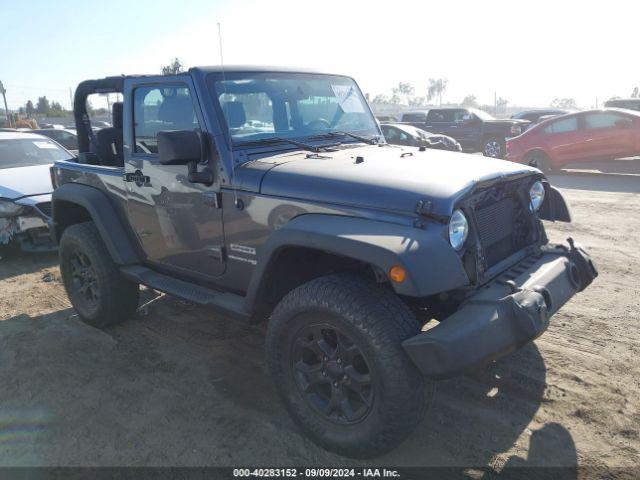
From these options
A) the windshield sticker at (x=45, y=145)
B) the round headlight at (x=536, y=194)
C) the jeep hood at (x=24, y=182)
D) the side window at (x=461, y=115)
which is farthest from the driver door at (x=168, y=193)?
the side window at (x=461, y=115)

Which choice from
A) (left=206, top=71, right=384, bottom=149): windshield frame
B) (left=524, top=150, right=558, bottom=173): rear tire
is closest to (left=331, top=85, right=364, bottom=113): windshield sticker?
(left=206, top=71, right=384, bottom=149): windshield frame

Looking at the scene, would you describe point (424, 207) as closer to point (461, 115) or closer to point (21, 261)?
point (21, 261)

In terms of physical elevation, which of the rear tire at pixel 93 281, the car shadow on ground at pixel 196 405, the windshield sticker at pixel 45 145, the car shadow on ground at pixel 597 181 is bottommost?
the car shadow on ground at pixel 196 405

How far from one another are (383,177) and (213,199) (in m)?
1.12

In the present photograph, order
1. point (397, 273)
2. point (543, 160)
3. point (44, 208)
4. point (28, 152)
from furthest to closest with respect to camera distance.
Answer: point (543, 160) < point (28, 152) < point (44, 208) < point (397, 273)

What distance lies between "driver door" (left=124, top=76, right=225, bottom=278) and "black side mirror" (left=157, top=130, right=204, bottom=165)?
0.49 feet

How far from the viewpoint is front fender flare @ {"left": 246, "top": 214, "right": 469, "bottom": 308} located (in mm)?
2240

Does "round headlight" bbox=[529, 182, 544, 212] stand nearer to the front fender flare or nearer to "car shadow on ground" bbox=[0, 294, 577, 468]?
"car shadow on ground" bbox=[0, 294, 577, 468]

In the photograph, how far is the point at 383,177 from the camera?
273 centimetres

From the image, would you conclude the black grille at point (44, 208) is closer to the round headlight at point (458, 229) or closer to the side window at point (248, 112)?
the side window at point (248, 112)

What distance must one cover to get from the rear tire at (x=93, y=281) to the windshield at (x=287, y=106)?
1780 millimetres

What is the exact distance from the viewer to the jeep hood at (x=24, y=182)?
6.47 metres

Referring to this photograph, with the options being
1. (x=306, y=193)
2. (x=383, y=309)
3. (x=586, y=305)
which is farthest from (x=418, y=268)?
(x=586, y=305)

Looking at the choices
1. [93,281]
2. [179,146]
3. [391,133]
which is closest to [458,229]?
[179,146]
